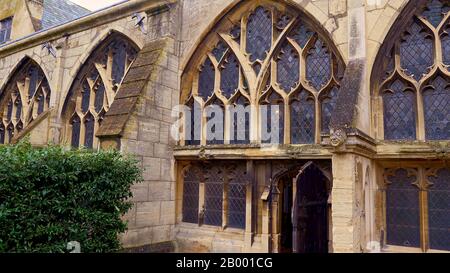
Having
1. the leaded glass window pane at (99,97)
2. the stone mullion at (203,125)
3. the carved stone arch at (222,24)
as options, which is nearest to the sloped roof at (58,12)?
the leaded glass window pane at (99,97)

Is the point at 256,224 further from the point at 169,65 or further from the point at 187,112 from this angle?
the point at 169,65

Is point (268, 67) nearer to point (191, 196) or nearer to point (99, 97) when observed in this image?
point (191, 196)

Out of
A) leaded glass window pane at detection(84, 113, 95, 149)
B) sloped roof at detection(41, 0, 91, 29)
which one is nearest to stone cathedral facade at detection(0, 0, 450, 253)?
leaded glass window pane at detection(84, 113, 95, 149)

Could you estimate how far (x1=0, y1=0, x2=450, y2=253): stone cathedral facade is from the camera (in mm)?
4975

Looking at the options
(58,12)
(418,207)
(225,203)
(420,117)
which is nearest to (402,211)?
(418,207)

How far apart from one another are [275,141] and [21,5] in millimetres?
12714

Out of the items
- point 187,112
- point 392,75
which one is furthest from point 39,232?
point 392,75

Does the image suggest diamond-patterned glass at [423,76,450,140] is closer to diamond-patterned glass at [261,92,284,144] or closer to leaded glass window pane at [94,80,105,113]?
diamond-patterned glass at [261,92,284,144]

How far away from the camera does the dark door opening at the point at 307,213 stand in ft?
18.5

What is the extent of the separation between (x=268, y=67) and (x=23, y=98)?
856 cm

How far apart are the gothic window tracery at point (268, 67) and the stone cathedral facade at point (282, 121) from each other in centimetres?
2

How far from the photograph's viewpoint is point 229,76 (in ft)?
23.2

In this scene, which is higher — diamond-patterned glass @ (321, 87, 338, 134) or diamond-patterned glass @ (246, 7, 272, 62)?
diamond-patterned glass @ (246, 7, 272, 62)

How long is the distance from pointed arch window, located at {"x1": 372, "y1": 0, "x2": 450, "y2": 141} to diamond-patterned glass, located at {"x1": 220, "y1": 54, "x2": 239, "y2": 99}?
8.74 ft
